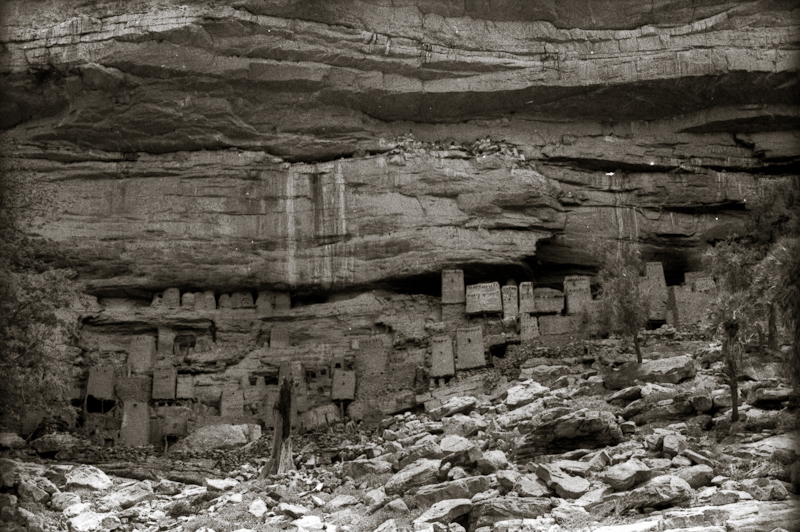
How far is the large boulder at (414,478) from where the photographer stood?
2512cm

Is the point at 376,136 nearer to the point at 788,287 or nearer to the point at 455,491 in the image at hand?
the point at 455,491

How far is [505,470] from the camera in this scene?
24875 mm

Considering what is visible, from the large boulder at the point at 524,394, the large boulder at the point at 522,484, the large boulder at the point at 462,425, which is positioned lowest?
the large boulder at the point at 522,484

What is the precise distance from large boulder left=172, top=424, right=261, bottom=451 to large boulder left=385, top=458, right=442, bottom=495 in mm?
10177

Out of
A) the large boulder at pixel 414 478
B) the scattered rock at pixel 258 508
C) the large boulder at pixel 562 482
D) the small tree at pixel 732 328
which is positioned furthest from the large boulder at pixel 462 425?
the small tree at pixel 732 328

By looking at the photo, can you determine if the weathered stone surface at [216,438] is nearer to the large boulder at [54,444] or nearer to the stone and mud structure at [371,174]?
the stone and mud structure at [371,174]

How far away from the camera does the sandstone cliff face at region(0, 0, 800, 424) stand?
4372cm

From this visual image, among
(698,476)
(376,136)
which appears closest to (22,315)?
(698,476)

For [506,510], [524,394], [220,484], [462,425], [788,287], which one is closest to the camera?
[788,287]

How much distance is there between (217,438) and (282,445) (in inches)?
202

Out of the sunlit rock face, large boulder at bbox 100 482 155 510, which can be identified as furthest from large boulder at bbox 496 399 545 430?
the sunlit rock face

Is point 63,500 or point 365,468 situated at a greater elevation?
point 365,468

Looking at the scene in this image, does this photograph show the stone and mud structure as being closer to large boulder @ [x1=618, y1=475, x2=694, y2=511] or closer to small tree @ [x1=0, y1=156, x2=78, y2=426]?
small tree @ [x1=0, y1=156, x2=78, y2=426]

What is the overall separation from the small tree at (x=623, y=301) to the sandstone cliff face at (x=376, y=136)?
17.8 ft
